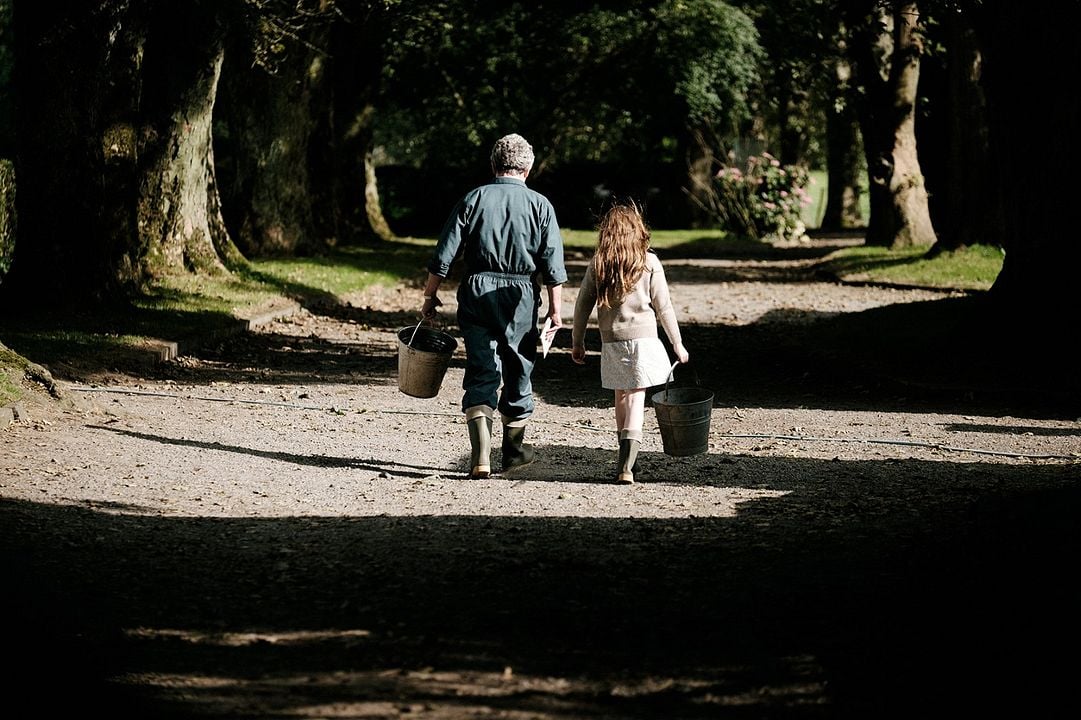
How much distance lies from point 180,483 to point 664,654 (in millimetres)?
4042

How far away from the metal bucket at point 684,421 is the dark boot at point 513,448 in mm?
869

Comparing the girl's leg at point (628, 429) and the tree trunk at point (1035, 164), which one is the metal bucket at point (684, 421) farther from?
the tree trunk at point (1035, 164)

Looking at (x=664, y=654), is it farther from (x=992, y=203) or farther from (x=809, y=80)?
(x=809, y=80)

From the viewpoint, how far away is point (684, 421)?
8.40m

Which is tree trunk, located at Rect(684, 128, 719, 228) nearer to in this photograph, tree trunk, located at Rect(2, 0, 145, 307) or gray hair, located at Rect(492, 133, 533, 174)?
tree trunk, located at Rect(2, 0, 145, 307)

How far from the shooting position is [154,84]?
1805 centimetres

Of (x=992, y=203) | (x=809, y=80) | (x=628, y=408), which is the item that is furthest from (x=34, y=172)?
(x=809, y=80)

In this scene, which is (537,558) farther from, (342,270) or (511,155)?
(342,270)

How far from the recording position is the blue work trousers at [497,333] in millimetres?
8398

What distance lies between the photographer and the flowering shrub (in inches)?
1467

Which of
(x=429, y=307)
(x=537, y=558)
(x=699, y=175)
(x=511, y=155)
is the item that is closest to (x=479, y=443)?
(x=429, y=307)

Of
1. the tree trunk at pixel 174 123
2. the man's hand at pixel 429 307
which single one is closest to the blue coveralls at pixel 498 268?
the man's hand at pixel 429 307

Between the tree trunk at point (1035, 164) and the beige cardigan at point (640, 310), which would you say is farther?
the tree trunk at point (1035, 164)

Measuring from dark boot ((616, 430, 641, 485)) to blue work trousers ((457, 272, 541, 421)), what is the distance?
0.67 metres
